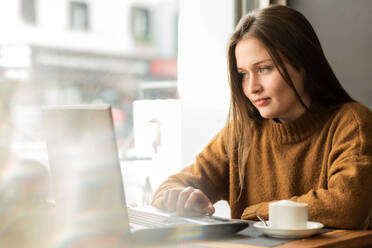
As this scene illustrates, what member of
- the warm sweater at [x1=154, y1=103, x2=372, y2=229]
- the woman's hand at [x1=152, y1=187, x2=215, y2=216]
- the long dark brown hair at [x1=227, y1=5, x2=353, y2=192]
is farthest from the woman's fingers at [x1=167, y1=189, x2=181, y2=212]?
the long dark brown hair at [x1=227, y1=5, x2=353, y2=192]

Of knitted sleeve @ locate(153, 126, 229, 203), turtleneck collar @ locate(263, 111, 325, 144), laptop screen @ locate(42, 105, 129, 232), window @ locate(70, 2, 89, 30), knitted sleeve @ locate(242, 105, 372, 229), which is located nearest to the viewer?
laptop screen @ locate(42, 105, 129, 232)

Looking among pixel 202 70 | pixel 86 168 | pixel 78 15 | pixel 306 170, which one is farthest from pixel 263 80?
pixel 78 15

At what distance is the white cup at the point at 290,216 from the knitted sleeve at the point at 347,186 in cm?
19

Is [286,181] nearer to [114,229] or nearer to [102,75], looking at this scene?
[114,229]

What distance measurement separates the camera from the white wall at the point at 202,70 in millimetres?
2330

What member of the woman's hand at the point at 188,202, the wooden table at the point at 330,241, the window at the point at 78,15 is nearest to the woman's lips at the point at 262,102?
the woman's hand at the point at 188,202

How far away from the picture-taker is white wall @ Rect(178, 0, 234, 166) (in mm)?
2330

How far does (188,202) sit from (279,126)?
0.48 meters

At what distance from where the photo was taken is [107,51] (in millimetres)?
9320

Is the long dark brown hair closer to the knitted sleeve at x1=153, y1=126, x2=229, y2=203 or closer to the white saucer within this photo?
the knitted sleeve at x1=153, y1=126, x2=229, y2=203

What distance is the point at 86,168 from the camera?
74 cm

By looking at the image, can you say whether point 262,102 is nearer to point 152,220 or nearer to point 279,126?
point 279,126

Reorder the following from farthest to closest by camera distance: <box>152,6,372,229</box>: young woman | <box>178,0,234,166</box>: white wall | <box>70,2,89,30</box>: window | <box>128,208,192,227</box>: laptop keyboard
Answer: <box>70,2,89,30</box>: window → <box>178,0,234,166</box>: white wall → <box>152,6,372,229</box>: young woman → <box>128,208,192,227</box>: laptop keyboard

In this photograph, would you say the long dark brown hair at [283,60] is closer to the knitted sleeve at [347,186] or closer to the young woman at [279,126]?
the young woman at [279,126]
